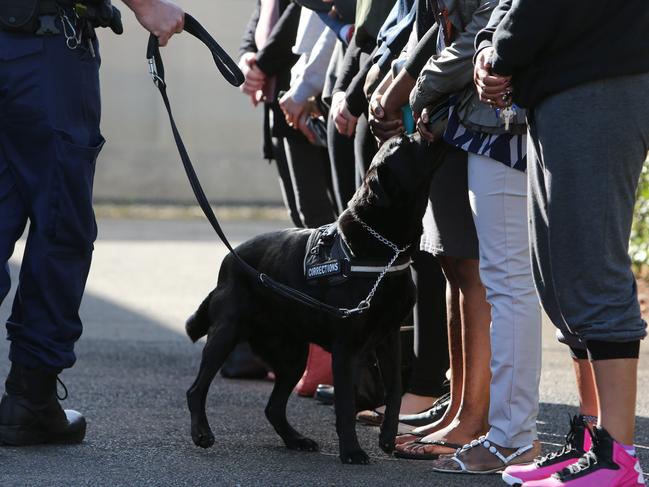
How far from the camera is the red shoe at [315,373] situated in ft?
16.1

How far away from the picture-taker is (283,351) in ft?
13.5

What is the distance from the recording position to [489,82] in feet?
10.4

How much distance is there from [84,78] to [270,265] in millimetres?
881

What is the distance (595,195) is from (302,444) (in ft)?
4.90

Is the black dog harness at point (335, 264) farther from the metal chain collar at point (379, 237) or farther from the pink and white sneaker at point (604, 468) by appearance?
the pink and white sneaker at point (604, 468)

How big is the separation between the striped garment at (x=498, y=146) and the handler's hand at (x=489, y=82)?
257mm

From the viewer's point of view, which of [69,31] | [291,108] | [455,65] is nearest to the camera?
[455,65]

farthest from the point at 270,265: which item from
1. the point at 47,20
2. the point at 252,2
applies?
the point at 252,2

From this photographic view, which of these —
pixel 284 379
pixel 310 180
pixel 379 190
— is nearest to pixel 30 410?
pixel 284 379

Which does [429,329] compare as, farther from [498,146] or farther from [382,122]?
[498,146]

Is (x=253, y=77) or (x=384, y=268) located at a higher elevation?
(x=253, y=77)

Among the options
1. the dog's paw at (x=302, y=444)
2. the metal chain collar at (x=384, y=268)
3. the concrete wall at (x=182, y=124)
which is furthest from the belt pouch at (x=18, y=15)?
the concrete wall at (x=182, y=124)

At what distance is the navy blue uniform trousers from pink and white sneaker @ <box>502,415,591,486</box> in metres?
1.55

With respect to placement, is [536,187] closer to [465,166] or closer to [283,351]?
[465,166]
